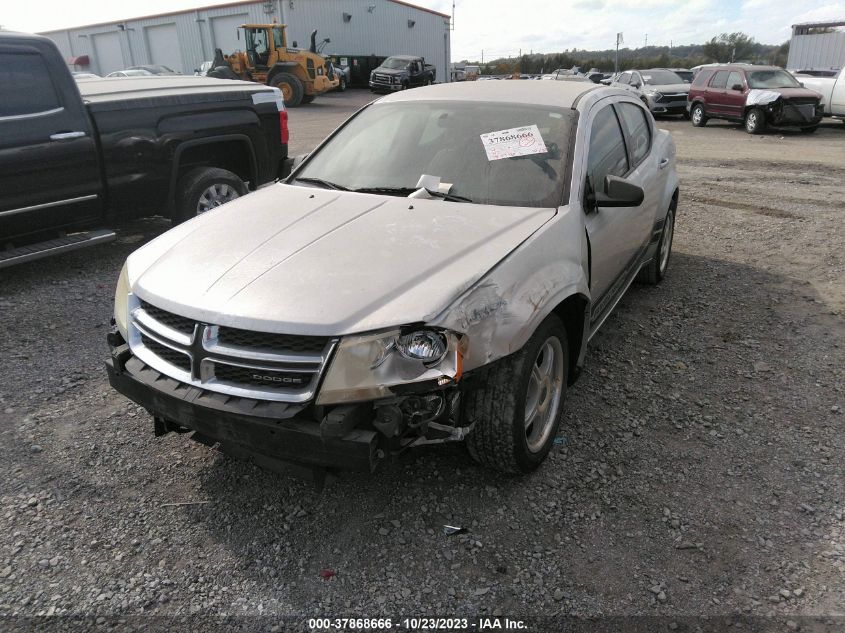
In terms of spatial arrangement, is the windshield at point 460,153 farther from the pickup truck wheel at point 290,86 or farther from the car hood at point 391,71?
the car hood at point 391,71

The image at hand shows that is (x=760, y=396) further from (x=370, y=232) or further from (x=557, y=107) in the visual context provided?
(x=370, y=232)

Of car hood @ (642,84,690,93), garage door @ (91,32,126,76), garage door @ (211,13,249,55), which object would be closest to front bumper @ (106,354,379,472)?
car hood @ (642,84,690,93)

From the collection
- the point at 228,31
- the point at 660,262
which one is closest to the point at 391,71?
the point at 228,31

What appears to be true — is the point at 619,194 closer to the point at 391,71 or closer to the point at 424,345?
the point at 424,345

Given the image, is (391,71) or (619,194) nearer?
(619,194)

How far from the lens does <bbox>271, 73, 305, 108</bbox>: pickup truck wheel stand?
2400cm

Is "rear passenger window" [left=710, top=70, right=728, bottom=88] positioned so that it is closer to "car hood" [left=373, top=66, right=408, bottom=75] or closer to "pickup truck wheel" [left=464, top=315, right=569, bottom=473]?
"car hood" [left=373, top=66, right=408, bottom=75]

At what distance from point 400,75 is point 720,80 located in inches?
589

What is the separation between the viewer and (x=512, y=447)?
270cm

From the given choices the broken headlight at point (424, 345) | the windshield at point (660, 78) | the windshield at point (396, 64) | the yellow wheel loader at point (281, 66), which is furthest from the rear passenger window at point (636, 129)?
the windshield at point (396, 64)

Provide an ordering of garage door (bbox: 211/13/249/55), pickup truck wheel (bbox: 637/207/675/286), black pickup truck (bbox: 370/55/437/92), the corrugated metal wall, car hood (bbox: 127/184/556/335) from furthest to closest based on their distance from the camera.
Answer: garage door (bbox: 211/13/249/55), the corrugated metal wall, black pickup truck (bbox: 370/55/437/92), pickup truck wheel (bbox: 637/207/675/286), car hood (bbox: 127/184/556/335)

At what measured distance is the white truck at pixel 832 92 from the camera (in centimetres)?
1634

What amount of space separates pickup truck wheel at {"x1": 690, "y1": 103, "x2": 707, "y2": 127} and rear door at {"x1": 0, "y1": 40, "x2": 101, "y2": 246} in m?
16.8

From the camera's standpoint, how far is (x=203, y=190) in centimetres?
635
